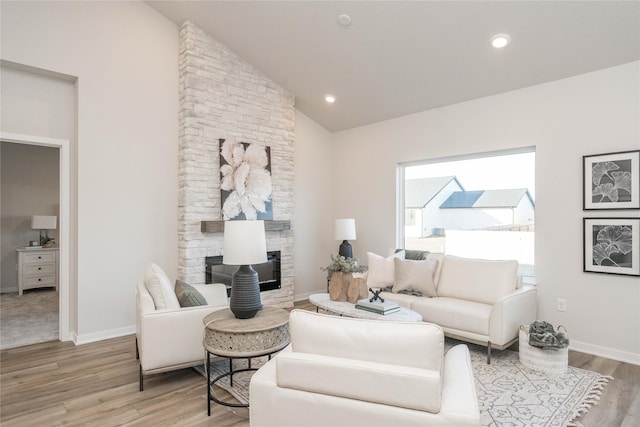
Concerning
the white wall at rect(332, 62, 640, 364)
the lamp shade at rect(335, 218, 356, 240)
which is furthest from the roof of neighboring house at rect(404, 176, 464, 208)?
the lamp shade at rect(335, 218, 356, 240)

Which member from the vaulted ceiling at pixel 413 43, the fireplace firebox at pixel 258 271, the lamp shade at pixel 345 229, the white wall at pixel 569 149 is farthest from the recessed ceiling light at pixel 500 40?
the fireplace firebox at pixel 258 271

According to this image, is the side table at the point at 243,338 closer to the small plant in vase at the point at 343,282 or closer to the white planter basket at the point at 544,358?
the small plant in vase at the point at 343,282

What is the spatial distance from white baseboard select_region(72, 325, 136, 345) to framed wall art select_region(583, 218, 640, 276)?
4.93 m

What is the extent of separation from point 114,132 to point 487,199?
14.8 ft

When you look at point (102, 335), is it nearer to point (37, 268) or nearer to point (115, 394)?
point (115, 394)

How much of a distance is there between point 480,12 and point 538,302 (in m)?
2.96

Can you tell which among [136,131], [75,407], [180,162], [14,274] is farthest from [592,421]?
[14,274]

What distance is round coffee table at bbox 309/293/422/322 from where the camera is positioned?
3159 millimetres

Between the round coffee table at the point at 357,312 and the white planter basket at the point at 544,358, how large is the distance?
38.0 inches

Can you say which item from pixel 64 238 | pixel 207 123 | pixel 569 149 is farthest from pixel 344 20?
pixel 64 238

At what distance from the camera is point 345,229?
5.32 m

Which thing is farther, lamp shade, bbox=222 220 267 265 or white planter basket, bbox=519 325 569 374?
white planter basket, bbox=519 325 569 374

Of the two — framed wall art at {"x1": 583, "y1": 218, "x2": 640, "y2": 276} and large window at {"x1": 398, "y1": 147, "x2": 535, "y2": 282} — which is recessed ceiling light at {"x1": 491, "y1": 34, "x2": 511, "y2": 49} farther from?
framed wall art at {"x1": 583, "y1": 218, "x2": 640, "y2": 276}

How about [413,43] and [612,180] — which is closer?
[612,180]
